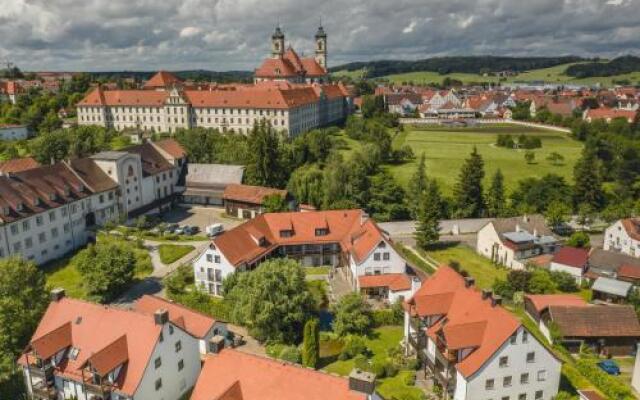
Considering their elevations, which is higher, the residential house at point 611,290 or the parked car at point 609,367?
the residential house at point 611,290

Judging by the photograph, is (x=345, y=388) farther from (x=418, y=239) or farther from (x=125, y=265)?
(x=418, y=239)

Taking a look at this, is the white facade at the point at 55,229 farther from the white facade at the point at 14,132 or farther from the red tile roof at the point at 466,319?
the white facade at the point at 14,132

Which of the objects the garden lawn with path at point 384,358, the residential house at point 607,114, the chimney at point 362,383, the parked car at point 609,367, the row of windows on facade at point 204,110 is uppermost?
the row of windows on facade at point 204,110

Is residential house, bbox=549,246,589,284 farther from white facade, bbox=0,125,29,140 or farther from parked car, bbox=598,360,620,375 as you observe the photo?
white facade, bbox=0,125,29,140

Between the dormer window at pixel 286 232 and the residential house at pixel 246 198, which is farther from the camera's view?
the residential house at pixel 246 198

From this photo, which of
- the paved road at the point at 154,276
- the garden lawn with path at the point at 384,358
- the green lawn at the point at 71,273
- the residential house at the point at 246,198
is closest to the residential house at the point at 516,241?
the garden lawn with path at the point at 384,358

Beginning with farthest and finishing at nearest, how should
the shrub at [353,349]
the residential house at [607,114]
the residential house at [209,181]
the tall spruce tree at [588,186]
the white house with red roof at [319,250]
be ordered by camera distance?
the residential house at [607,114], the residential house at [209,181], the tall spruce tree at [588,186], the white house with red roof at [319,250], the shrub at [353,349]

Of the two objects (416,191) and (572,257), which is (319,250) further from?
(572,257)

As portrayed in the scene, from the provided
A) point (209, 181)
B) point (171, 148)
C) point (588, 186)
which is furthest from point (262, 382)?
point (588, 186)
